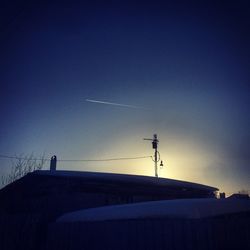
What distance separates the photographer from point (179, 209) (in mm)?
8797

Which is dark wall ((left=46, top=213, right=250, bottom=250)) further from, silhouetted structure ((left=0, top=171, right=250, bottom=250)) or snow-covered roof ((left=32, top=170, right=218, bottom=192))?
snow-covered roof ((left=32, top=170, right=218, bottom=192))

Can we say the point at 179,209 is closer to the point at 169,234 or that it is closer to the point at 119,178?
the point at 169,234

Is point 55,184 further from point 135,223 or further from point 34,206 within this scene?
point 135,223

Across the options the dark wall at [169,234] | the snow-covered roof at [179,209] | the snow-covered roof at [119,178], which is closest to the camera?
the dark wall at [169,234]

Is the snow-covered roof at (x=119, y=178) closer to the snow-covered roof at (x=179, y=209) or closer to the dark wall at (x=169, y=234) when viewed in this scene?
the snow-covered roof at (x=179, y=209)

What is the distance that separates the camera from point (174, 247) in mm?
8266

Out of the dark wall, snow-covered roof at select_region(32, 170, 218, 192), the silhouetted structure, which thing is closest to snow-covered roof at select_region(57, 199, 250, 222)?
the silhouetted structure

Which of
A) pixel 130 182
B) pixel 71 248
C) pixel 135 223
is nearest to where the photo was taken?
pixel 135 223

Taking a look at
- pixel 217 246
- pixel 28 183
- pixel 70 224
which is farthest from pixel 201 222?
pixel 28 183

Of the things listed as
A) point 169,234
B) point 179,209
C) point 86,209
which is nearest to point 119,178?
point 86,209

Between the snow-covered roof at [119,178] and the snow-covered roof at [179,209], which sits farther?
the snow-covered roof at [119,178]

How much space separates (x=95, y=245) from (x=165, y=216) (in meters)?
2.76

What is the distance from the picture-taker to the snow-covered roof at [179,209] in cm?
862

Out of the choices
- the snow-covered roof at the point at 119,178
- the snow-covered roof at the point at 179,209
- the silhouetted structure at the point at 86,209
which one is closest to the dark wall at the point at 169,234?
the silhouetted structure at the point at 86,209
